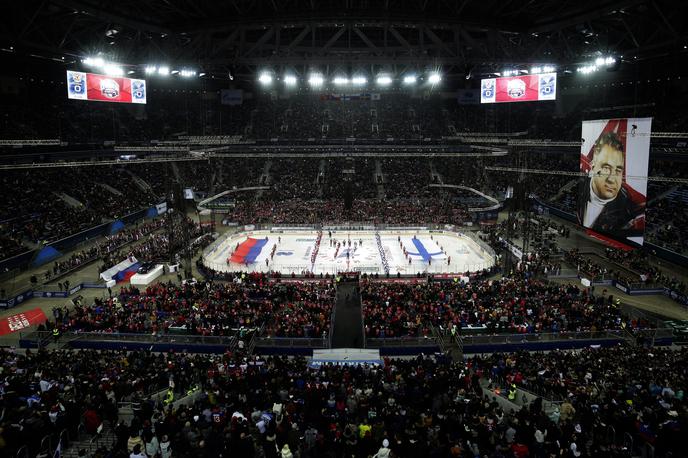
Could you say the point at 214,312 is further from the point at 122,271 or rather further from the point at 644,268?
the point at 644,268

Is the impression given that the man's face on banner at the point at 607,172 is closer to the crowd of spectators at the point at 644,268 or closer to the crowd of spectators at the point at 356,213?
the crowd of spectators at the point at 644,268

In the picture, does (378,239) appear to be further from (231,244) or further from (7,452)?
(7,452)

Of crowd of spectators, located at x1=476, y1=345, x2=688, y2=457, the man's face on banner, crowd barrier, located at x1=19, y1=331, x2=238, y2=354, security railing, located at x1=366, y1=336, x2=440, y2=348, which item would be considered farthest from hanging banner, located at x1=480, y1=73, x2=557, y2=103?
crowd barrier, located at x1=19, y1=331, x2=238, y2=354

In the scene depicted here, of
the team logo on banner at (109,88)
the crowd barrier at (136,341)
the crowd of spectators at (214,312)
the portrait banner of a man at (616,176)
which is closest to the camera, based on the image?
the crowd barrier at (136,341)

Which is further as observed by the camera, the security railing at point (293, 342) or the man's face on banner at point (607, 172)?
the man's face on banner at point (607, 172)

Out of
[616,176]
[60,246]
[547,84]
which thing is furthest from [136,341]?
[547,84]

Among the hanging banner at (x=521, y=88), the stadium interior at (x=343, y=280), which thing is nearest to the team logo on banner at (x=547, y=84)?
the hanging banner at (x=521, y=88)

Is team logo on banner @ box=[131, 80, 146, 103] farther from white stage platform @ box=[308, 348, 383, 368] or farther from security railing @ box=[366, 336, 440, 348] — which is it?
security railing @ box=[366, 336, 440, 348]
